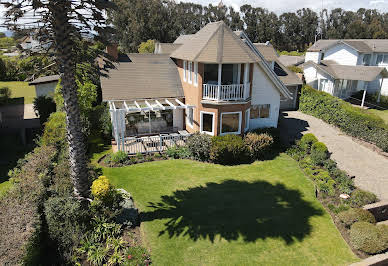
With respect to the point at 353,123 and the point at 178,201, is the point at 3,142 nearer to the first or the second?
the point at 178,201

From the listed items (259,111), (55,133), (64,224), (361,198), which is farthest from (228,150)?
(55,133)

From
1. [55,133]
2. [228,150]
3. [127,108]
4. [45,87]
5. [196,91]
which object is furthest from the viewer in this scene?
[45,87]

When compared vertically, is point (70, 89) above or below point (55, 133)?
above

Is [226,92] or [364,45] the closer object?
[226,92]

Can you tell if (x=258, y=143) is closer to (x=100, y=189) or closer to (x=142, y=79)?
(x=142, y=79)

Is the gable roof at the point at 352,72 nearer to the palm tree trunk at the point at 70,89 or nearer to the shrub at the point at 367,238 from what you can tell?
the shrub at the point at 367,238

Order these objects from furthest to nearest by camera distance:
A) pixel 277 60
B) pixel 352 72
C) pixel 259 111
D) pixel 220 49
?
pixel 352 72 → pixel 277 60 → pixel 259 111 → pixel 220 49

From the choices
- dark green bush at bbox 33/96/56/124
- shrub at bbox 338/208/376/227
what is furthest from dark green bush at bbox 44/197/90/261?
dark green bush at bbox 33/96/56/124
